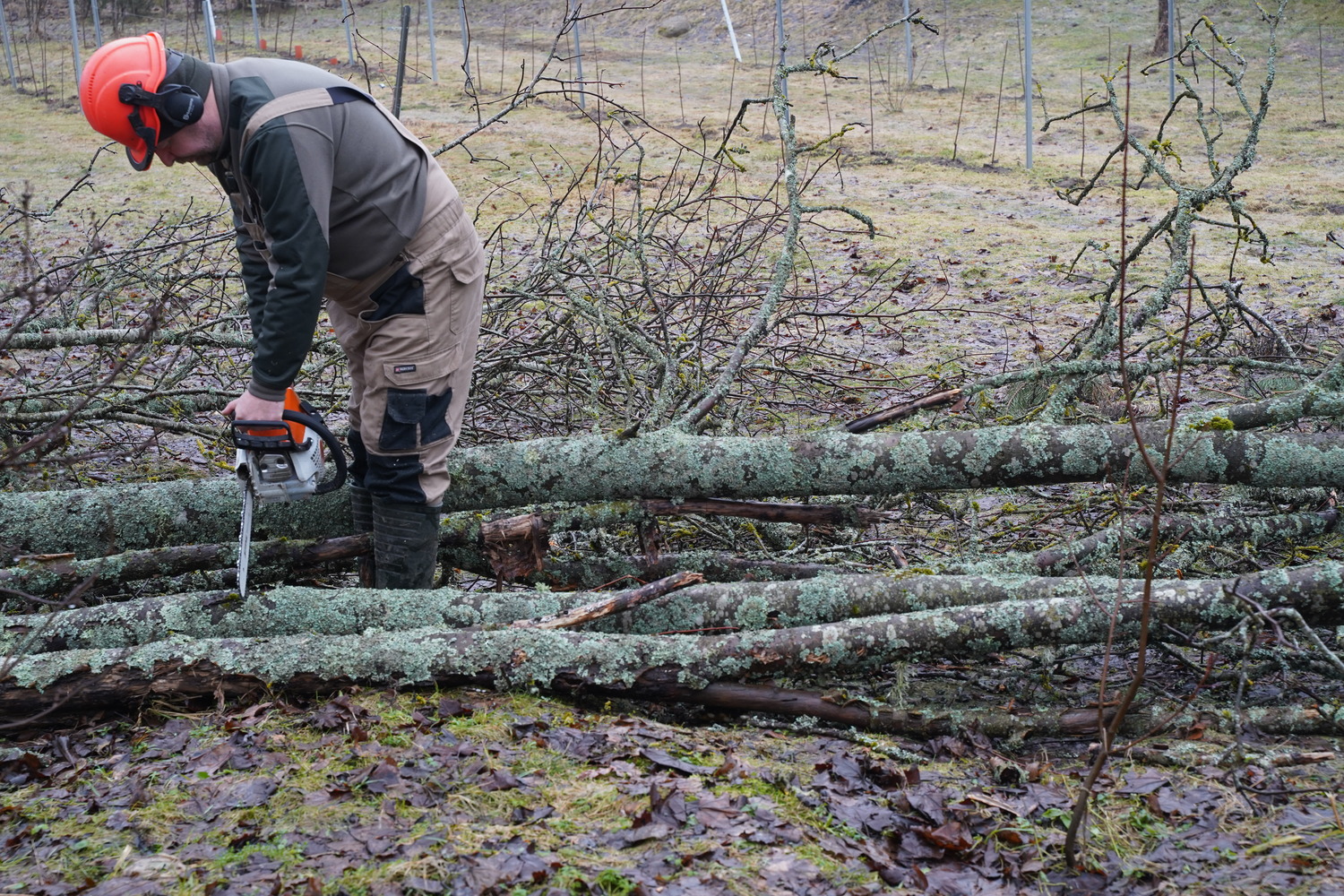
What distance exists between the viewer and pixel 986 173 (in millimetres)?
12773

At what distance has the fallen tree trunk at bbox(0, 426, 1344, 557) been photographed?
355 centimetres

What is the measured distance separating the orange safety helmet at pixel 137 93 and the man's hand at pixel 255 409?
0.75 metres

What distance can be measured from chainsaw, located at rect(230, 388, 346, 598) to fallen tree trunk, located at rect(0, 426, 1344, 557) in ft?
1.28

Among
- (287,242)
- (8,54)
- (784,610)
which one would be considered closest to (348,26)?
(8,54)

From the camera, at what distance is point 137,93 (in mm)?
2811

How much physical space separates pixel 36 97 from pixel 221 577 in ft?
65.3

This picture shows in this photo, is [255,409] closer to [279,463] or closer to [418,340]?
[279,463]

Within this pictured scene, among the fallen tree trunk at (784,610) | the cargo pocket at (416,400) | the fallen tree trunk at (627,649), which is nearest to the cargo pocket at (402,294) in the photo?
the cargo pocket at (416,400)

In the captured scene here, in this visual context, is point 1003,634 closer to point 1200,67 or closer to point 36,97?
point 1200,67

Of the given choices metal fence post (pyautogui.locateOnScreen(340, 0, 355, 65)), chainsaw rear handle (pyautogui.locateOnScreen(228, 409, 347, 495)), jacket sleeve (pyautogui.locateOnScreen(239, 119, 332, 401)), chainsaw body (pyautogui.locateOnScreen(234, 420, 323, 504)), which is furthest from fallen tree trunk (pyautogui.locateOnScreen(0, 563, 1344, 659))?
metal fence post (pyautogui.locateOnScreen(340, 0, 355, 65))

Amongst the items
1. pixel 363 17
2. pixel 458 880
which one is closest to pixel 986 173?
pixel 458 880

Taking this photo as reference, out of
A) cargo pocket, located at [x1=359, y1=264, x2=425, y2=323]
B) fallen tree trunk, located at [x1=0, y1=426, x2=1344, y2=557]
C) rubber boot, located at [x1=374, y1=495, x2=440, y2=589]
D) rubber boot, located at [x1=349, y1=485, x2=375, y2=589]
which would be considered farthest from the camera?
rubber boot, located at [x1=349, y1=485, x2=375, y2=589]

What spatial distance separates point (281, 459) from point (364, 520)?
547mm

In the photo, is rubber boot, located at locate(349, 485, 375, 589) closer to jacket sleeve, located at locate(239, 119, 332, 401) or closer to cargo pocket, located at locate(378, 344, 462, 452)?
cargo pocket, located at locate(378, 344, 462, 452)
